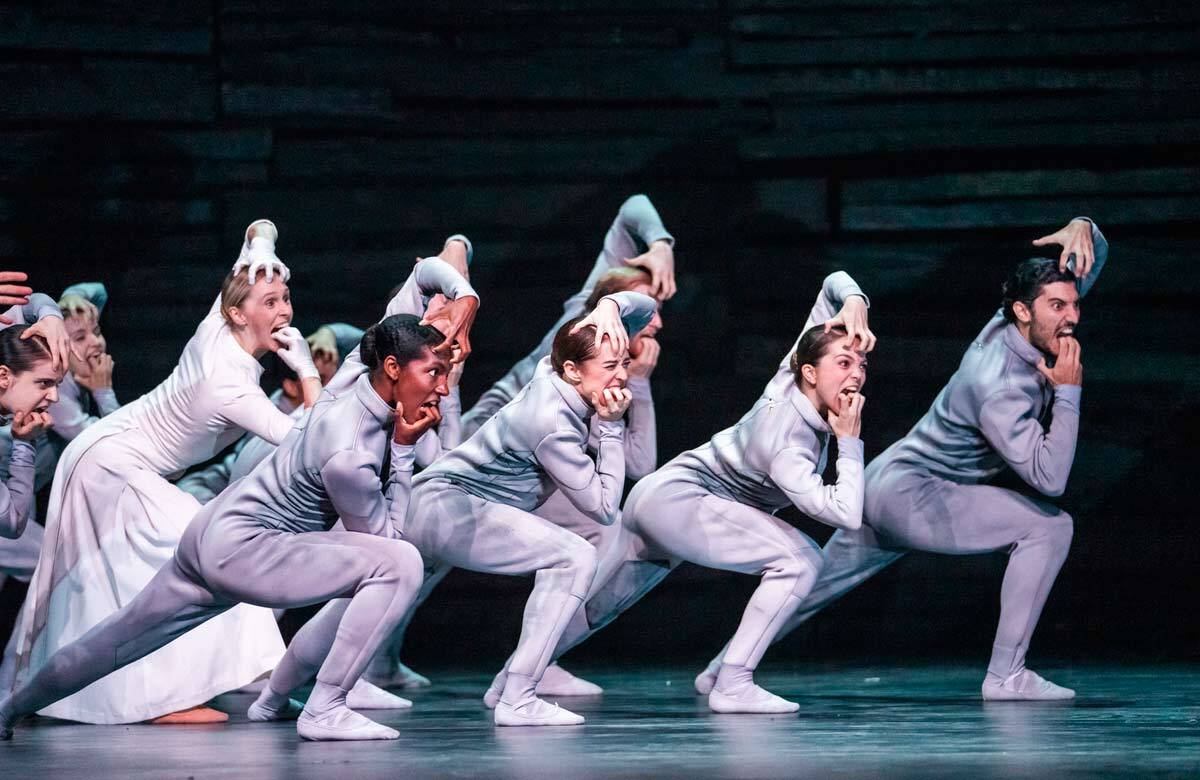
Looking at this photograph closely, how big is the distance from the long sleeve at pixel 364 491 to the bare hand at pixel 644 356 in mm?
1419

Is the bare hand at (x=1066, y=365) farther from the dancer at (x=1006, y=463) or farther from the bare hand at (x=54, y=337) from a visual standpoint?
the bare hand at (x=54, y=337)

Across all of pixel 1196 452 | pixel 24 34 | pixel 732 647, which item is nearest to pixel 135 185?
pixel 24 34

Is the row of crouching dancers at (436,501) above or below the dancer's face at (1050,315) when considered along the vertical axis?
below

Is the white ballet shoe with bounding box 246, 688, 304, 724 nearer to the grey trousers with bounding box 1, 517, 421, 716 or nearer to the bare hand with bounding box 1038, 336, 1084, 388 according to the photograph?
the grey trousers with bounding box 1, 517, 421, 716

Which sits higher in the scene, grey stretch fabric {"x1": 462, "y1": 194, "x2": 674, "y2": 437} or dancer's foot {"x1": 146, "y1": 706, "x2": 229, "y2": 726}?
grey stretch fabric {"x1": 462, "y1": 194, "x2": 674, "y2": 437}

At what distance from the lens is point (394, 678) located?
5977 millimetres

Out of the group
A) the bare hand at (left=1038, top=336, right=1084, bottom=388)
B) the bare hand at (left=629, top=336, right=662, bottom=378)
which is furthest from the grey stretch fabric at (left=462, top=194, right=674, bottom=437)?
the bare hand at (left=1038, top=336, right=1084, bottom=388)

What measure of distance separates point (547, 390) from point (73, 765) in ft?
5.40

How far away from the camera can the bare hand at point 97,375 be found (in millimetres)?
6055

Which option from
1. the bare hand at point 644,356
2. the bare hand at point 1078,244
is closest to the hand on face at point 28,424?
the bare hand at point 644,356

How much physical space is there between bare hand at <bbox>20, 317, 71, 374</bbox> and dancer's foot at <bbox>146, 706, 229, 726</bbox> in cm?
105

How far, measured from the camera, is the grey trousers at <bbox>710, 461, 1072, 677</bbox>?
17.0 feet

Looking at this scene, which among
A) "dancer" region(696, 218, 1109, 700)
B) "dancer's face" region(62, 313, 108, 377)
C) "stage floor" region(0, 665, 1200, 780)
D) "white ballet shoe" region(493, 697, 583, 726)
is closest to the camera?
"stage floor" region(0, 665, 1200, 780)

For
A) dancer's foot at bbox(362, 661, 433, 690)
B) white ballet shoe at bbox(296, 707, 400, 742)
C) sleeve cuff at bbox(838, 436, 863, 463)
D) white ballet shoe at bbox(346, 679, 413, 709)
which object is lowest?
dancer's foot at bbox(362, 661, 433, 690)
